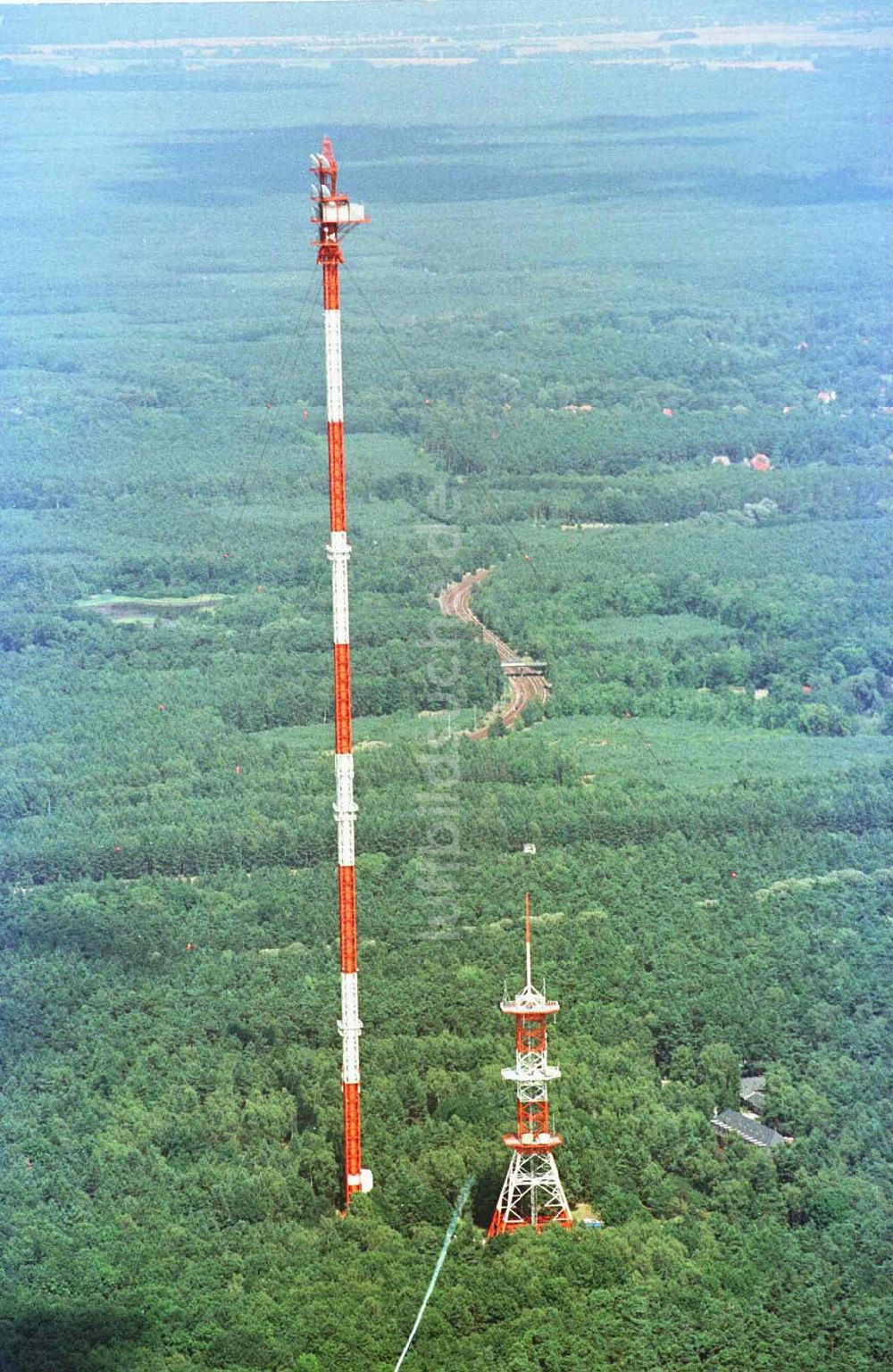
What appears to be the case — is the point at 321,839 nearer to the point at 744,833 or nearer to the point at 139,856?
the point at 139,856

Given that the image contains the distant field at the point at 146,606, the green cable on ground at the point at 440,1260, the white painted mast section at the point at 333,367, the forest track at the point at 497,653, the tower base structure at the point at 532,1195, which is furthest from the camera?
the distant field at the point at 146,606

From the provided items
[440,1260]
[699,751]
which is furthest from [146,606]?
[440,1260]

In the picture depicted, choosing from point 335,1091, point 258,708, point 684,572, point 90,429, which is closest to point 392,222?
point 90,429

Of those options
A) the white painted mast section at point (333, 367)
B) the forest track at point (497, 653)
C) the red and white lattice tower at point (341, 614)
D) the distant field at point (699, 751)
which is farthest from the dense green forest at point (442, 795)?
the white painted mast section at point (333, 367)

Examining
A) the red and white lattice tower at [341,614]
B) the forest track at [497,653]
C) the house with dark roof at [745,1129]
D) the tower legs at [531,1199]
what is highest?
the red and white lattice tower at [341,614]

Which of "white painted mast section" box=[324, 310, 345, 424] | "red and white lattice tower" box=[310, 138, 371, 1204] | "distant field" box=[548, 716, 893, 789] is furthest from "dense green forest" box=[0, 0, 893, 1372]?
"white painted mast section" box=[324, 310, 345, 424]

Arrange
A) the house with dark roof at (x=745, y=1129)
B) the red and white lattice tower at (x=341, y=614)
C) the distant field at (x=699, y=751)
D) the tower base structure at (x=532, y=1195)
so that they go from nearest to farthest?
the red and white lattice tower at (x=341, y=614) < the tower base structure at (x=532, y=1195) < the house with dark roof at (x=745, y=1129) < the distant field at (x=699, y=751)

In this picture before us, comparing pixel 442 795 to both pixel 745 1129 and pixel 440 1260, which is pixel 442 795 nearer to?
pixel 745 1129

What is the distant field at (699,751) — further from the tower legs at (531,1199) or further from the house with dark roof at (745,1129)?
the tower legs at (531,1199)
